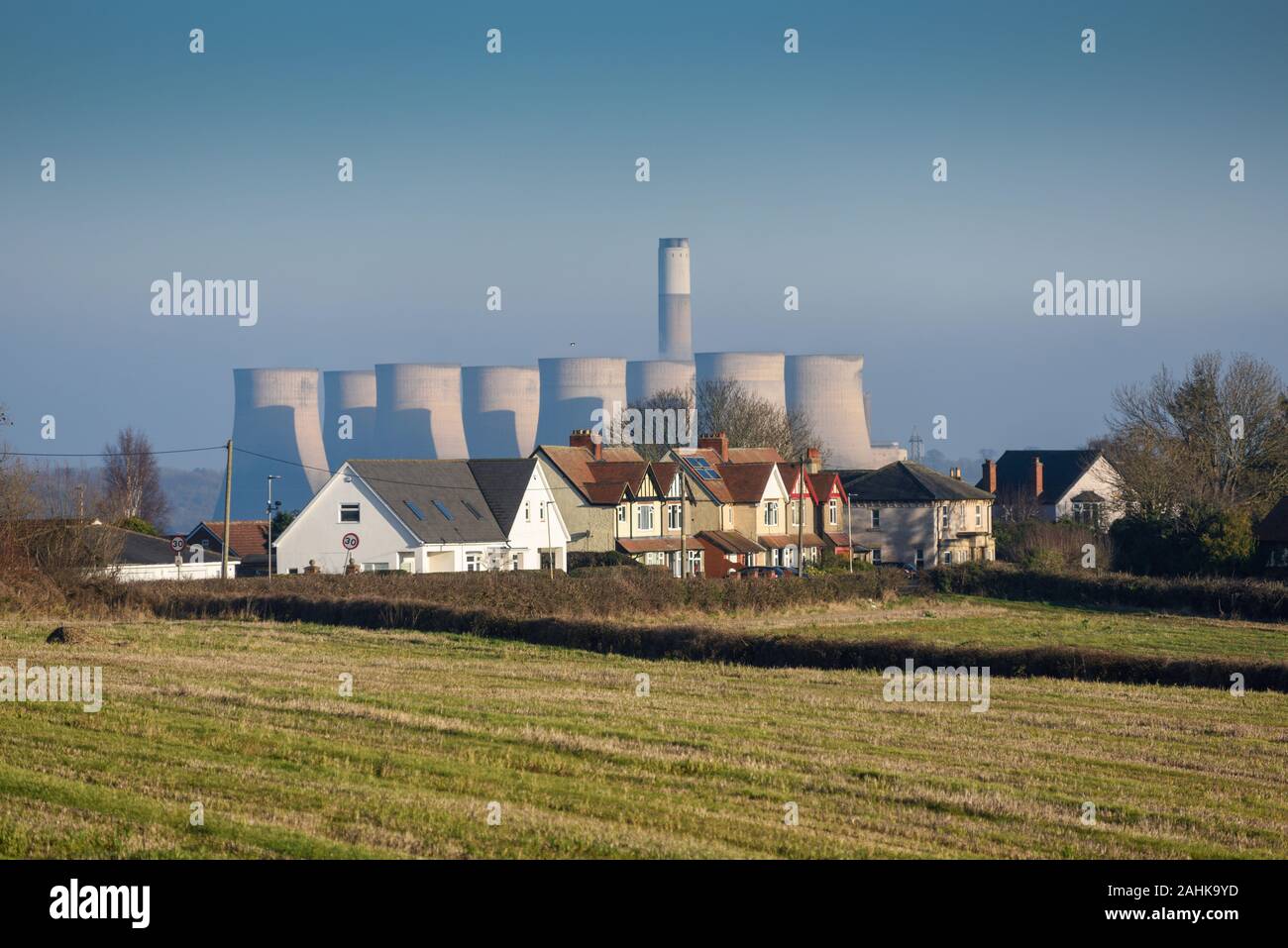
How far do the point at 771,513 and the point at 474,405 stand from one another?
210 ft

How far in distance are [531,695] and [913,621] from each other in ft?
104

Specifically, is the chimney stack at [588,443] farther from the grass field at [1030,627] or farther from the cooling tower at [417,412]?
the cooling tower at [417,412]

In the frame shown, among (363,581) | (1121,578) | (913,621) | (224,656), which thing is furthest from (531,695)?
(1121,578)

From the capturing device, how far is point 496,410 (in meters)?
141

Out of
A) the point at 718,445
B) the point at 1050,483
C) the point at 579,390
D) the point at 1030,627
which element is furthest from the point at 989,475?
the point at 1030,627

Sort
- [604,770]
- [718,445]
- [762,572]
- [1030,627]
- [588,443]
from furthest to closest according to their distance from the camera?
[718,445] → [588,443] → [762,572] → [1030,627] → [604,770]

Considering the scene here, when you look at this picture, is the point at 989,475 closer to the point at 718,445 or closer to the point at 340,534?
the point at 718,445

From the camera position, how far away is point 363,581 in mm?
50031

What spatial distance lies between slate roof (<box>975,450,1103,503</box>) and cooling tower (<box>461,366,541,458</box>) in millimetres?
47846

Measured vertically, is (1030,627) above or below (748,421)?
below

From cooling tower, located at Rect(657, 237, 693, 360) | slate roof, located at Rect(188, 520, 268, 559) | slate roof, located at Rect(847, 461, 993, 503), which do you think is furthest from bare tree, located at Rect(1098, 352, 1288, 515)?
cooling tower, located at Rect(657, 237, 693, 360)

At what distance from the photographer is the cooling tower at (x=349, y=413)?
469 feet
